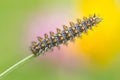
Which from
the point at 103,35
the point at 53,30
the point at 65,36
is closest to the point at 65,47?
the point at 53,30

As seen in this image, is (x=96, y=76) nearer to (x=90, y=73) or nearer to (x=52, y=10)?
(x=90, y=73)

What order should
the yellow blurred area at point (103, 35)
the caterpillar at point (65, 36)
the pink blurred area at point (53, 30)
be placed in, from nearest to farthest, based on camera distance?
the caterpillar at point (65, 36) < the pink blurred area at point (53, 30) < the yellow blurred area at point (103, 35)

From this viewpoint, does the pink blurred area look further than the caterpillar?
Yes

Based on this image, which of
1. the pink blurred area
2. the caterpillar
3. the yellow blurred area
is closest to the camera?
the caterpillar

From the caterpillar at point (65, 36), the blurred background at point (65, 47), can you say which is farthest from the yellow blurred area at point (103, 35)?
the caterpillar at point (65, 36)

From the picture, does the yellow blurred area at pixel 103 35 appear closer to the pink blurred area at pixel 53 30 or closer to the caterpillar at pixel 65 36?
the pink blurred area at pixel 53 30

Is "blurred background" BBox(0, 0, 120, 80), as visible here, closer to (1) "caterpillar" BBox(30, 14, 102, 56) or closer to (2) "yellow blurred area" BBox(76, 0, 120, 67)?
(2) "yellow blurred area" BBox(76, 0, 120, 67)

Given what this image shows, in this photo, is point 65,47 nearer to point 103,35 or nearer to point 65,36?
point 103,35

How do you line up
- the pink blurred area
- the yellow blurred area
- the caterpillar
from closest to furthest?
the caterpillar → the pink blurred area → the yellow blurred area

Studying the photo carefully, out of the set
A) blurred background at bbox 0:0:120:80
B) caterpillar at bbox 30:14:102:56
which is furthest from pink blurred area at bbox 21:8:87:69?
caterpillar at bbox 30:14:102:56

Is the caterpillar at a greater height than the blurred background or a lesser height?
lesser
